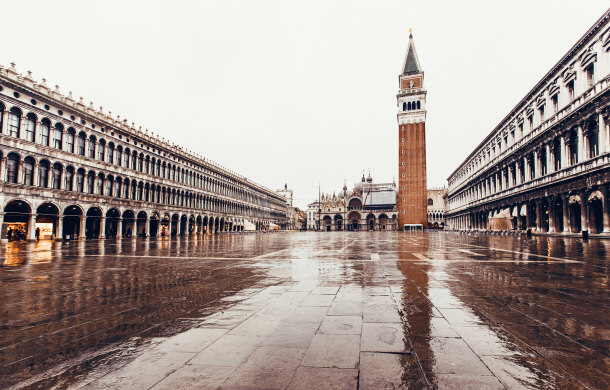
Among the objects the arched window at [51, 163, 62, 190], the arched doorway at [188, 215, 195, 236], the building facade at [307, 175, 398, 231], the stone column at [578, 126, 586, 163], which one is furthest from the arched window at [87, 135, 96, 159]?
the building facade at [307, 175, 398, 231]

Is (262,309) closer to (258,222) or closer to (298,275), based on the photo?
(298,275)

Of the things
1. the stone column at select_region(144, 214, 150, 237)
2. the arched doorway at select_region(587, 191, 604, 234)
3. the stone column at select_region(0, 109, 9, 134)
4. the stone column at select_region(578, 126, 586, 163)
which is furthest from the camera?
the stone column at select_region(144, 214, 150, 237)

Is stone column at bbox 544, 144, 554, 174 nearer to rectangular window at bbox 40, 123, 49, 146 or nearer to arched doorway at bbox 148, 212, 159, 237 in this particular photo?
arched doorway at bbox 148, 212, 159, 237

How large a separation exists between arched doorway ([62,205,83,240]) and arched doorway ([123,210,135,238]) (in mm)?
5573

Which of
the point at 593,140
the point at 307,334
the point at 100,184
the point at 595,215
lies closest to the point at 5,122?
the point at 100,184

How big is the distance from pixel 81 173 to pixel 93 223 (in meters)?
6.42

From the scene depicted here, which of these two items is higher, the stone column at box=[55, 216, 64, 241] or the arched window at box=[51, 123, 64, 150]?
the arched window at box=[51, 123, 64, 150]

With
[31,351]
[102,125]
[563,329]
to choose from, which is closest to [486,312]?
[563,329]

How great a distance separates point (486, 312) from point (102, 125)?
42.8 metres

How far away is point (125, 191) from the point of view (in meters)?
40.7

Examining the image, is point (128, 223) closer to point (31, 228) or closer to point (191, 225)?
point (191, 225)

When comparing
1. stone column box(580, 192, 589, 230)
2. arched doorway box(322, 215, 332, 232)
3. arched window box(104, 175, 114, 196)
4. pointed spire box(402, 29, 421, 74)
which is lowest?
arched doorway box(322, 215, 332, 232)

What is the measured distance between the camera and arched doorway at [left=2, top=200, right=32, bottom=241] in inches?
1085

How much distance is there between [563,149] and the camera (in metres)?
29.6
